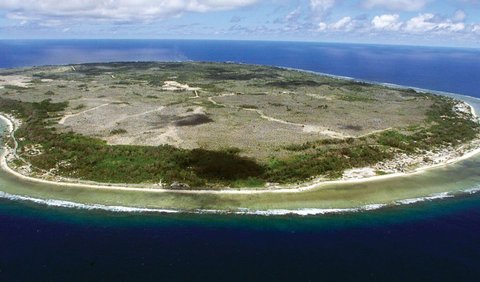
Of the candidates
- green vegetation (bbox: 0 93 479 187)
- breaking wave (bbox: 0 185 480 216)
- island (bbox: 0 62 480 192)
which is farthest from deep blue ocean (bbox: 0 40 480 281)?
green vegetation (bbox: 0 93 479 187)

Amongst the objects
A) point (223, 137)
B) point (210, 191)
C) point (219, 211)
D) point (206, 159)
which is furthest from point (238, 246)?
point (223, 137)

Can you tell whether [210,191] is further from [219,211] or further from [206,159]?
[206,159]

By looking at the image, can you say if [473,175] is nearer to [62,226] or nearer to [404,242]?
[404,242]

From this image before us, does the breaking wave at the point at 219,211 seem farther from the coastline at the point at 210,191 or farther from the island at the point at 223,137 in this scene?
the island at the point at 223,137

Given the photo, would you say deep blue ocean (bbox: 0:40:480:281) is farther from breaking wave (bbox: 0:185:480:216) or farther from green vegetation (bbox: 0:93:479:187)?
green vegetation (bbox: 0:93:479:187)

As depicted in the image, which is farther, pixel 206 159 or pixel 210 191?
pixel 206 159

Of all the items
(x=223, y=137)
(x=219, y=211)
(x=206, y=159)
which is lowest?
(x=219, y=211)

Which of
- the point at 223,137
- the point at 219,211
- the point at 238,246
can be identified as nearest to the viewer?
the point at 238,246

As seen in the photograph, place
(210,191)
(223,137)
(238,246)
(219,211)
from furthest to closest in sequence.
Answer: (223,137) < (210,191) < (219,211) < (238,246)
